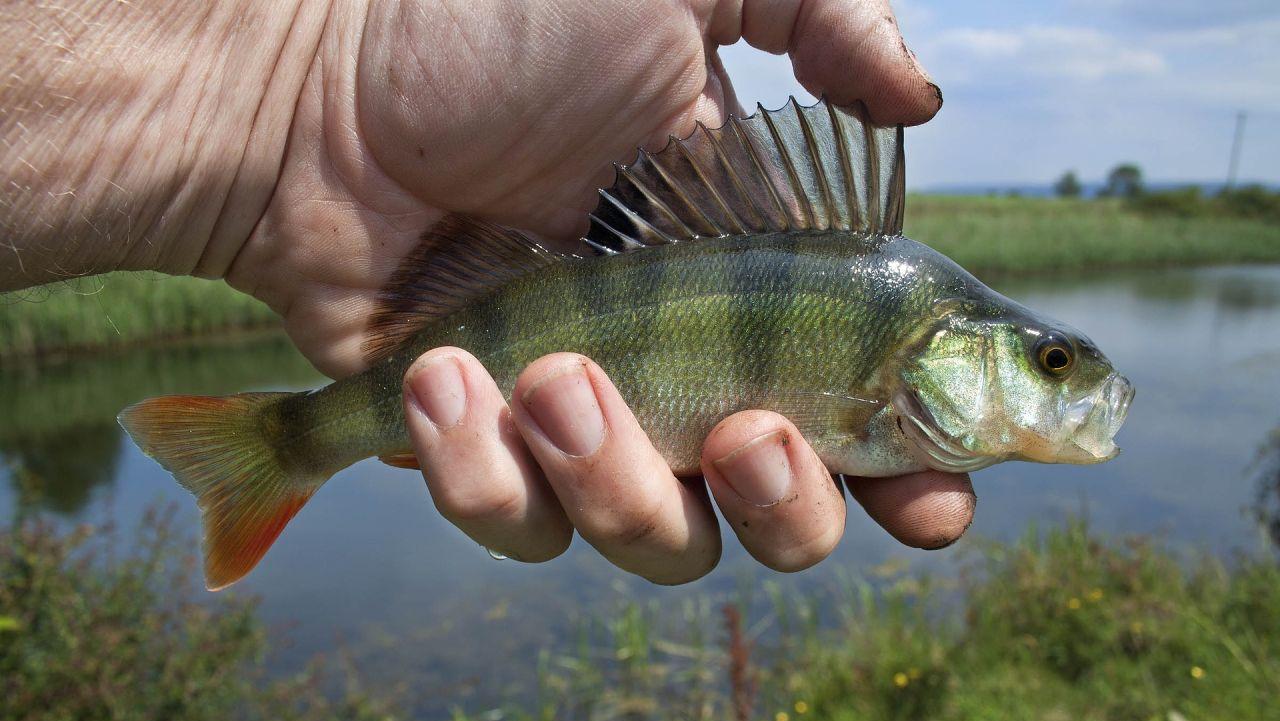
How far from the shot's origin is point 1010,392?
2.24 metres

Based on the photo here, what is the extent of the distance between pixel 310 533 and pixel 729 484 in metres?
9.59

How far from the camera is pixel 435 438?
2240mm

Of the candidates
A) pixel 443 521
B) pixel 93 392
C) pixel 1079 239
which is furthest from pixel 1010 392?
pixel 1079 239

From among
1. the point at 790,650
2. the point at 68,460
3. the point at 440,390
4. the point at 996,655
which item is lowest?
the point at 68,460

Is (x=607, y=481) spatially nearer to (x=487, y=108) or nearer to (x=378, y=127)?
(x=487, y=108)

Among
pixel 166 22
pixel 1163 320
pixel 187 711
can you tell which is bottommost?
pixel 1163 320

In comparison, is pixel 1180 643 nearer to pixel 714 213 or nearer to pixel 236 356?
pixel 714 213

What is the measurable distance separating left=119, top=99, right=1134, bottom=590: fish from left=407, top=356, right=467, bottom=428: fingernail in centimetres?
17

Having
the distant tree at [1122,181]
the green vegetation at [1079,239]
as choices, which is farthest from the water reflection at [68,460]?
the distant tree at [1122,181]

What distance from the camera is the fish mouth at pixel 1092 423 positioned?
2199 millimetres

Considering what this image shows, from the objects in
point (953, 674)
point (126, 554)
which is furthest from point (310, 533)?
point (953, 674)

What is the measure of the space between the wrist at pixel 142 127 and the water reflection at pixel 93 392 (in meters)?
10.4

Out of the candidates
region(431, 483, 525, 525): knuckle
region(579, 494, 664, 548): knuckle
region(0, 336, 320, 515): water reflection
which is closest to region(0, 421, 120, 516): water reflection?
region(0, 336, 320, 515): water reflection

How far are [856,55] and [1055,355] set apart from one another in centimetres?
109
